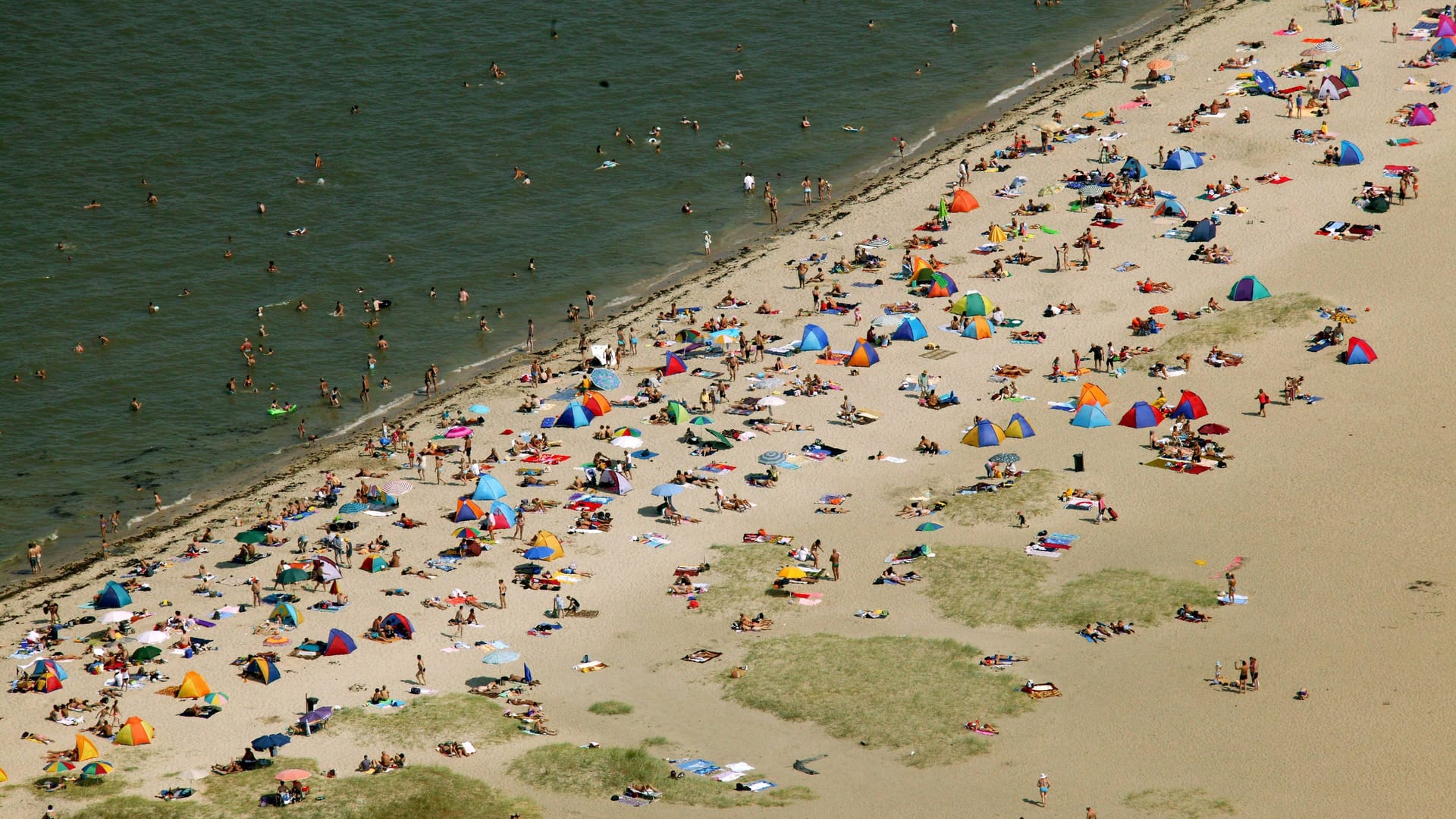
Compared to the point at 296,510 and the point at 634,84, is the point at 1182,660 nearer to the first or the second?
the point at 296,510

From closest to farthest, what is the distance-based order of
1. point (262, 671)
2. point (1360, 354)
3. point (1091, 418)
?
→ point (262, 671) → point (1091, 418) → point (1360, 354)

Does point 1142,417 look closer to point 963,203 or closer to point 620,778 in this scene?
point 963,203

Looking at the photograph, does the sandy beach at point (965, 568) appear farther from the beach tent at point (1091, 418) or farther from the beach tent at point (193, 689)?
the beach tent at point (193, 689)

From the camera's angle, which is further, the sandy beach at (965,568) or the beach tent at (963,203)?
the beach tent at (963,203)

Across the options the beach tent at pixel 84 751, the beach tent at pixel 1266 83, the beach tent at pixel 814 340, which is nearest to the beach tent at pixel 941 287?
the beach tent at pixel 814 340

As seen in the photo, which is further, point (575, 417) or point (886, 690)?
point (575, 417)

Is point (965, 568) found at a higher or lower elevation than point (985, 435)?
lower

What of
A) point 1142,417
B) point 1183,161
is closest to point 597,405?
point 1142,417

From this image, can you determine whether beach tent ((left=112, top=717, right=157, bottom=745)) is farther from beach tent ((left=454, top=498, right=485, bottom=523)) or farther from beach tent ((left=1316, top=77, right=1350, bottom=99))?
beach tent ((left=1316, top=77, right=1350, bottom=99))
